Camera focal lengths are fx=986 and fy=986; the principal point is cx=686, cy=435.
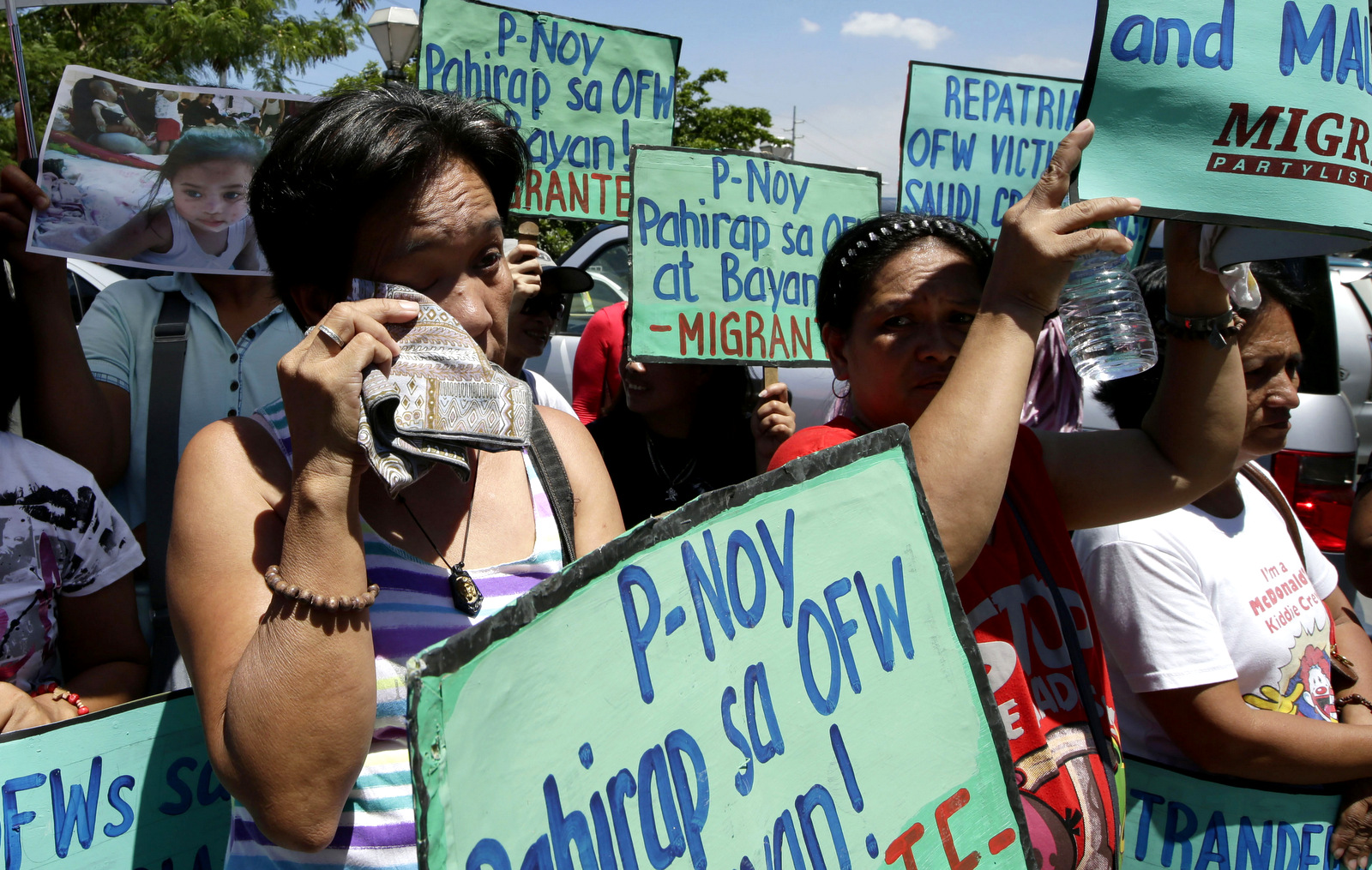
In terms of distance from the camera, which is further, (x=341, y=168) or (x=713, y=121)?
(x=713, y=121)

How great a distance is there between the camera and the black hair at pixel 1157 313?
227cm

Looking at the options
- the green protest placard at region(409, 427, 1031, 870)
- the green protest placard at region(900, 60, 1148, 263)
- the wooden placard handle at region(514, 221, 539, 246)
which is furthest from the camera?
the green protest placard at region(900, 60, 1148, 263)

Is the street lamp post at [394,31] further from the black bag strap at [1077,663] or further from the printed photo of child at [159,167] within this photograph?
the black bag strap at [1077,663]

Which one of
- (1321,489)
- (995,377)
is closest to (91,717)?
(995,377)

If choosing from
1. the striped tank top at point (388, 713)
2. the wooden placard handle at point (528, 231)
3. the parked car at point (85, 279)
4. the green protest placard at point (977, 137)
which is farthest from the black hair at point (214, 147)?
the parked car at point (85, 279)

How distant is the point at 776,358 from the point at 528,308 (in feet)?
3.07

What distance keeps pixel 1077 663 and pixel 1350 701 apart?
1109 mm

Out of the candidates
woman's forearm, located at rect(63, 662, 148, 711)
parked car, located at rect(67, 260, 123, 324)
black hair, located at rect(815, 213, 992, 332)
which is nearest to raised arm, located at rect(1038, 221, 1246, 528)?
black hair, located at rect(815, 213, 992, 332)

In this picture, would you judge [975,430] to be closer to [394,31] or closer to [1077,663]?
[1077,663]

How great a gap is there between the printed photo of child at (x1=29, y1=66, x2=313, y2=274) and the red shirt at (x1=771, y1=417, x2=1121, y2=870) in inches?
59.6

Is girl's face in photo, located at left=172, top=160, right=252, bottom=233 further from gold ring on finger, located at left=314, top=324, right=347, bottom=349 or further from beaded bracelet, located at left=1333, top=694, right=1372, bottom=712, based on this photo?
beaded bracelet, located at left=1333, top=694, right=1372, bottom=712

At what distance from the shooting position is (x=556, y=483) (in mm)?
1459

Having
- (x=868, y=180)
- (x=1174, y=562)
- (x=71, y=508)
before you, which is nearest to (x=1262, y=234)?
(x=1174, y=562)

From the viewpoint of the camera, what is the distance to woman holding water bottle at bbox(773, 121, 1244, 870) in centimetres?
133
